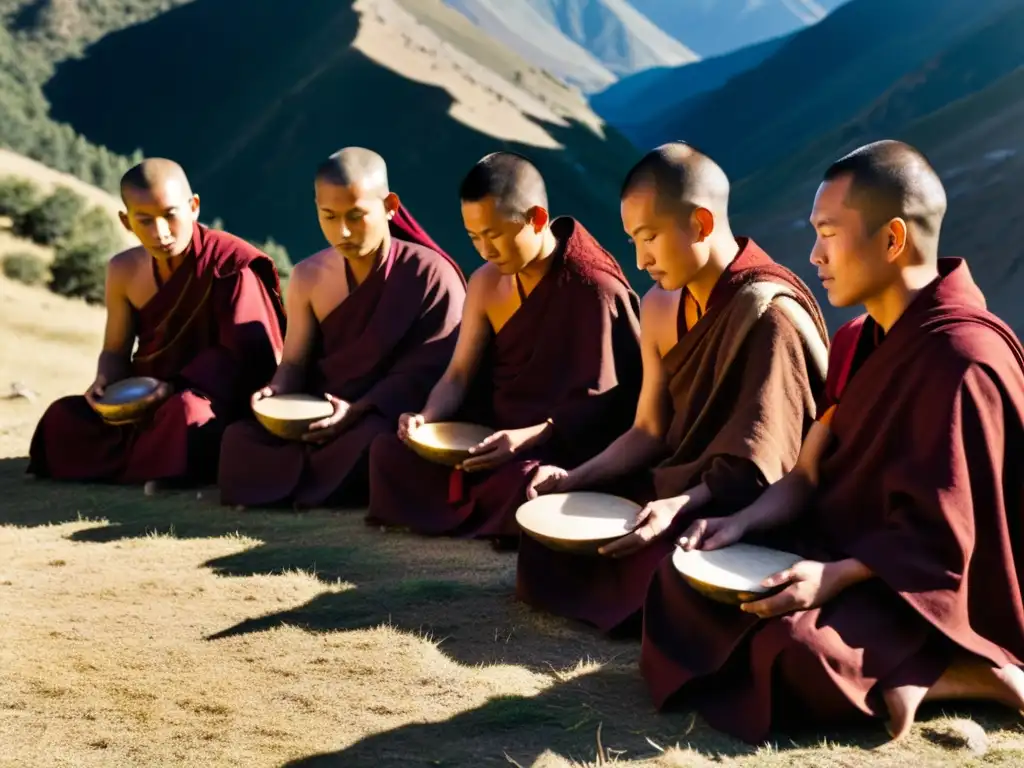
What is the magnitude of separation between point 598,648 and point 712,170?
1.66 metres

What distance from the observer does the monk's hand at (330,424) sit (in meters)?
6.17

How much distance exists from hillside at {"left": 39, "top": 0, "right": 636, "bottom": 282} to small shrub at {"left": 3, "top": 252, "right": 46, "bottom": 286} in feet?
77.9

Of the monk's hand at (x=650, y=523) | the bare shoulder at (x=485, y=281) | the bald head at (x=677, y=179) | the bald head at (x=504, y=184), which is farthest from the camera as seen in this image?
the bare shoulder at (x=485, y=281)

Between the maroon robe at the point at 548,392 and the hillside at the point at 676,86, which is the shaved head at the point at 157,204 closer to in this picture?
the maroon robe at the point at 548,392

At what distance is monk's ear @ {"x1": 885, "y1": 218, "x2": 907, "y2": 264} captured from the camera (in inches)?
137

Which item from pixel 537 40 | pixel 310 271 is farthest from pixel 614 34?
pixel 310 271

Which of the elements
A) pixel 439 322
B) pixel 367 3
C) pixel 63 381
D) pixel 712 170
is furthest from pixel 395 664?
pixel 367 3

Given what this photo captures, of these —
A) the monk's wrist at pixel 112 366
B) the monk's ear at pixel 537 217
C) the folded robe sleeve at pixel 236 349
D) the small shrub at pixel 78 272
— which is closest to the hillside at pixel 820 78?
the small shrub at pixel 78 272

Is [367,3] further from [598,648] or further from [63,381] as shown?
[598,648]

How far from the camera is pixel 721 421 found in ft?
14.0

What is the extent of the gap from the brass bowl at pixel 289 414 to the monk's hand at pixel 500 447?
1097 mm

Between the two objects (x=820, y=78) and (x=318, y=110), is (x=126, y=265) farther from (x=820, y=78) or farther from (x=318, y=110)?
(x=820, y=78)

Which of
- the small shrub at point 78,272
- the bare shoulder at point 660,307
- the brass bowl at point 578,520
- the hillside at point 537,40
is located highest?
the hillside at point 537,40

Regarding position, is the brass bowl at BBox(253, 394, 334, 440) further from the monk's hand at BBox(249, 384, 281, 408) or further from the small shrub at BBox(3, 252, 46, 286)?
the small shrub at BBox(3, 252, 46, 286)
